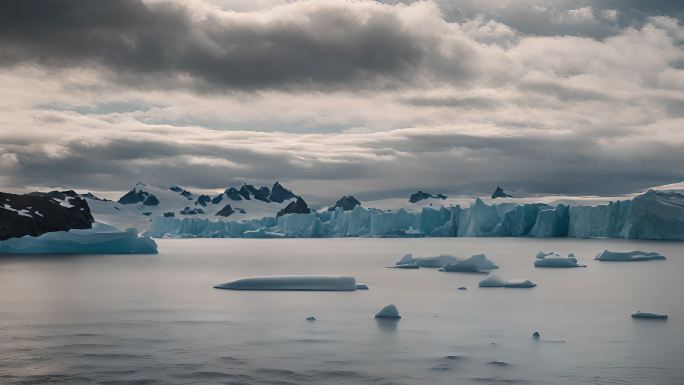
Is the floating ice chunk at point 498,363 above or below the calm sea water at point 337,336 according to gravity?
→ above

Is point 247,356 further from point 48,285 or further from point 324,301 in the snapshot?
point 48,285

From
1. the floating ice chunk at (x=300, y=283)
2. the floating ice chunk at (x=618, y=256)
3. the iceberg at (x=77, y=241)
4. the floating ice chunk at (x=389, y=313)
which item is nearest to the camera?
the floating ice chunk at (x=389, y=313)

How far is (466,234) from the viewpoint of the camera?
4978 inches

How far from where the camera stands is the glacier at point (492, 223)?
93062 mm

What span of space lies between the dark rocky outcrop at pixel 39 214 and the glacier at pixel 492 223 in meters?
66.3

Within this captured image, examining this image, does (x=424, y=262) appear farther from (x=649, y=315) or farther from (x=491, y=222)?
(x=491, y=222)

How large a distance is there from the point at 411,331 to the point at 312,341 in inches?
120

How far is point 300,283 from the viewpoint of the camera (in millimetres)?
30406

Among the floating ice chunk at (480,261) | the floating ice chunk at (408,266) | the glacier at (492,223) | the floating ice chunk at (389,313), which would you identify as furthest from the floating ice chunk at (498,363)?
the glacier at (492,223)

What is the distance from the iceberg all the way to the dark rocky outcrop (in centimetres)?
220

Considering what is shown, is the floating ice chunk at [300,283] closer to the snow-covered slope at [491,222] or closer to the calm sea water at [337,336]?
the calm sea water at [337,336]

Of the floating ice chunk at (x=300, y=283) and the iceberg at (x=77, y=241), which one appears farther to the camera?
the iceberg at (x=77, y=241)

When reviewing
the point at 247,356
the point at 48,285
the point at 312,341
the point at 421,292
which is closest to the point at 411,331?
the point at 312,341

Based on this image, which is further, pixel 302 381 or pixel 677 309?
pixel 677 309
